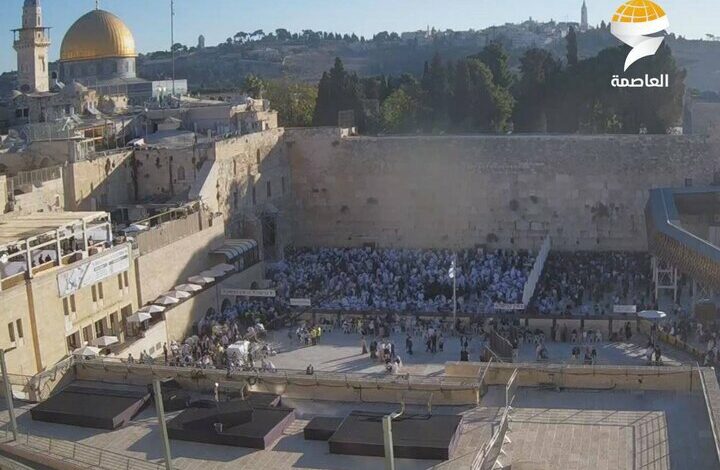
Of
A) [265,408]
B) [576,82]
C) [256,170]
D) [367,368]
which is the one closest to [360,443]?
[265,408]

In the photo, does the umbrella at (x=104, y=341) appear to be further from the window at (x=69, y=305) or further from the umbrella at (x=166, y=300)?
the umbrella at (x=166, y=300)

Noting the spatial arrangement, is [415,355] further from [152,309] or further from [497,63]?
[497,63]

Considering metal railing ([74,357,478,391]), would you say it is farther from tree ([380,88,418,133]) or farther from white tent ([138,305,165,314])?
tree ([380,88,418,133])

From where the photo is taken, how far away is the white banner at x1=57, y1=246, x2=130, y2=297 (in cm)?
2098

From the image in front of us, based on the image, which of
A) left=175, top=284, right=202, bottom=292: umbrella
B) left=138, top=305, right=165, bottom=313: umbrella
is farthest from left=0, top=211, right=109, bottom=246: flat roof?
left=175, top=284, right=202, bottom=292: umbrella

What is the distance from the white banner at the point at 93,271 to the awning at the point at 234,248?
19.0 ft

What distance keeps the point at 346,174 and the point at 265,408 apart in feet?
84.9

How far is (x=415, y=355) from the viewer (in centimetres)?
2364

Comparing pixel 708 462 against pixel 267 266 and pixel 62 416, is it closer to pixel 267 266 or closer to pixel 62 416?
pixel 62 416

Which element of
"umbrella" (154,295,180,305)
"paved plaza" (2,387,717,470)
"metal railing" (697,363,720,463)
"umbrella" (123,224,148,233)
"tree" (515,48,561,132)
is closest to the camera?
"metal railing" (697,363,720,463)

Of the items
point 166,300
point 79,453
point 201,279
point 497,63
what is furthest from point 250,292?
point 497,63

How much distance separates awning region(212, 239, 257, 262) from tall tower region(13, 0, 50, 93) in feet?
98.0

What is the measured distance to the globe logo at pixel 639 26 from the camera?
124 ft

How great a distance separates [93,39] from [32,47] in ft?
16.5
